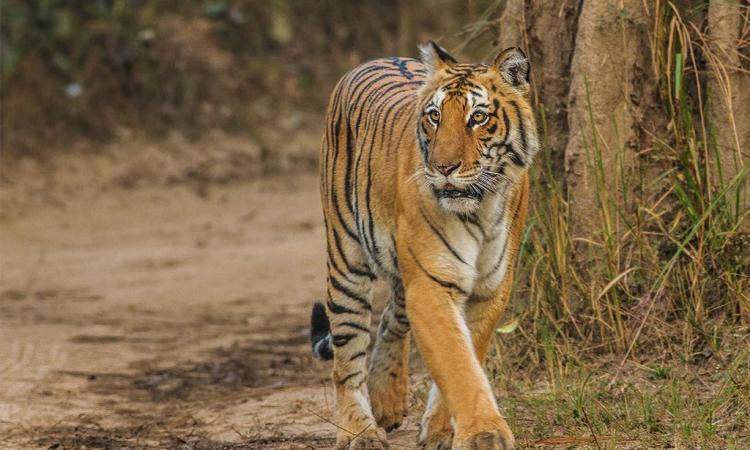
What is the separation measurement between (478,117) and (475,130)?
41 millimetres

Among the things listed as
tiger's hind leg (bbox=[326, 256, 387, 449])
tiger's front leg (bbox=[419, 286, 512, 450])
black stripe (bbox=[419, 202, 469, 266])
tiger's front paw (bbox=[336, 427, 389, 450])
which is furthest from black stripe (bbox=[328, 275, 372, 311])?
black stripe (bbox=[419, 202, 469, 266])

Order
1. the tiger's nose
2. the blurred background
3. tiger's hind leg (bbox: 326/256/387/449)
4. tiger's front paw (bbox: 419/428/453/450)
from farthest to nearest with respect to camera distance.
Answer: the blurred background, tiger's hind leg (bbox: 326/256/387/449), tiger's front paw (bbox: 419/428/453/450), the tiger's nose

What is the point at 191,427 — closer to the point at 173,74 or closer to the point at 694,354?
the point at 694,354

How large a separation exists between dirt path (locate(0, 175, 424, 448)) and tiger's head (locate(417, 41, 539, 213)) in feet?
3.73

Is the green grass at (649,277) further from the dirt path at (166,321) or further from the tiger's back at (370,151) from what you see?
the dirt path at (166,321)

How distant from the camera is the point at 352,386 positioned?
A: 16.3 feet

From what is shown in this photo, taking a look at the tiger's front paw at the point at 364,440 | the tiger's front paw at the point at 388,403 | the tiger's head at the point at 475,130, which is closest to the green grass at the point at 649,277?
the tiger's front paw at the point at 388,403

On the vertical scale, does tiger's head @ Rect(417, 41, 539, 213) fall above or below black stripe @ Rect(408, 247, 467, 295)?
above

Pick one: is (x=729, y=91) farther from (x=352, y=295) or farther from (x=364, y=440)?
(x=364, y=440)

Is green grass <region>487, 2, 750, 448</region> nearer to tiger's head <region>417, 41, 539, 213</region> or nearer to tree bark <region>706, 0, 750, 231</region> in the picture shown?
tree bark <region>706, 0, 750, 231</region>

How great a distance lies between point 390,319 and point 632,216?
1.07 m

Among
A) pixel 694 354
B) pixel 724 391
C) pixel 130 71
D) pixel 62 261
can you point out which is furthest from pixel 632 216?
pixel 130 71

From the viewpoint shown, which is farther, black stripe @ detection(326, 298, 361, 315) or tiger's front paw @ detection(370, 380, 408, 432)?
tiger's front paw @ detection(370, 380, 408, 432)

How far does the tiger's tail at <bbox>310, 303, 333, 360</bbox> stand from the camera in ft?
17.6
